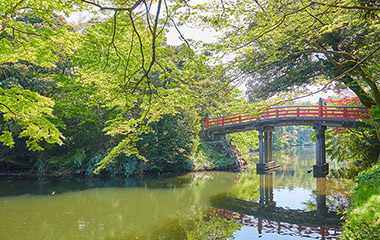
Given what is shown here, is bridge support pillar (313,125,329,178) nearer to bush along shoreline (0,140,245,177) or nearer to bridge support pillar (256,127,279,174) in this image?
bridge support pillar (256,127,279,174)

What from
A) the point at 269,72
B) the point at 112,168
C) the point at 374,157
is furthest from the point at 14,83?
the point at 374,157

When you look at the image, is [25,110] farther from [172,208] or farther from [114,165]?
[114,165]

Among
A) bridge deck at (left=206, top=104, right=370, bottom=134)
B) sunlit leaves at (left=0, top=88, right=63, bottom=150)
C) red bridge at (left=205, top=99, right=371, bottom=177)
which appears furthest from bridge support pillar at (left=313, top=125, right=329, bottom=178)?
sunlit leaves at (left=0, top=88, right=63, bottom=150)

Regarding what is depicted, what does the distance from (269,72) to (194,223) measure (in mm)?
5729

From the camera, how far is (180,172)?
1406 cm

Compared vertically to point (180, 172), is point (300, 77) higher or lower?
higher

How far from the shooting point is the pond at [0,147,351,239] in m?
5.88

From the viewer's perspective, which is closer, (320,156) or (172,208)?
(172,208)

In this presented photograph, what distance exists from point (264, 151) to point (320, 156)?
2.79 metres

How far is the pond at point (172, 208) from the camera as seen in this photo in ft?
19.3

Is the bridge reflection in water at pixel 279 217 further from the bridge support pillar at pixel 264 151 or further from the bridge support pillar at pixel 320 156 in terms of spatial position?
the bridge support pillar at pixel 264 151

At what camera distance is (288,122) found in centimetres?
1396

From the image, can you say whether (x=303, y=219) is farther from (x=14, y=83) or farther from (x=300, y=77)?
(x=14, y=83)

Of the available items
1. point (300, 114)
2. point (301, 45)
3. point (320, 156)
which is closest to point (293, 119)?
point (300, 114)
